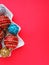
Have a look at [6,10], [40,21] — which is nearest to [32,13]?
[40,21]

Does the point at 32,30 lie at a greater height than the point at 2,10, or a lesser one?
lesser

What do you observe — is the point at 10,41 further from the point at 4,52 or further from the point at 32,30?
the point at 32,30

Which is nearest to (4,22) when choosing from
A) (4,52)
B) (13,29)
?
(13,29)

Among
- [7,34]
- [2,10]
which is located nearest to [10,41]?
[7,34]

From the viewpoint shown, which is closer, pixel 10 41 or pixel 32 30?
pixel 10 41

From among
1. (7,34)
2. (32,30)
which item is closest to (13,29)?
(7,34)

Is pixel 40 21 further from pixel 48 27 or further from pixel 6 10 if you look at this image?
pixel 6 10

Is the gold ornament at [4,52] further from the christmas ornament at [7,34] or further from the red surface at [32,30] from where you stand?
the red surface at [32,30]

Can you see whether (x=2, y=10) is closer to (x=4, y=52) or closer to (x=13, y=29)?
(x=13, y=29)

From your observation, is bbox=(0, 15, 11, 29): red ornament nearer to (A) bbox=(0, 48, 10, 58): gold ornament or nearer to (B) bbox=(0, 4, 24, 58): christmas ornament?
(B) bbox=(0, 4, 24, 58): christmas ornament
